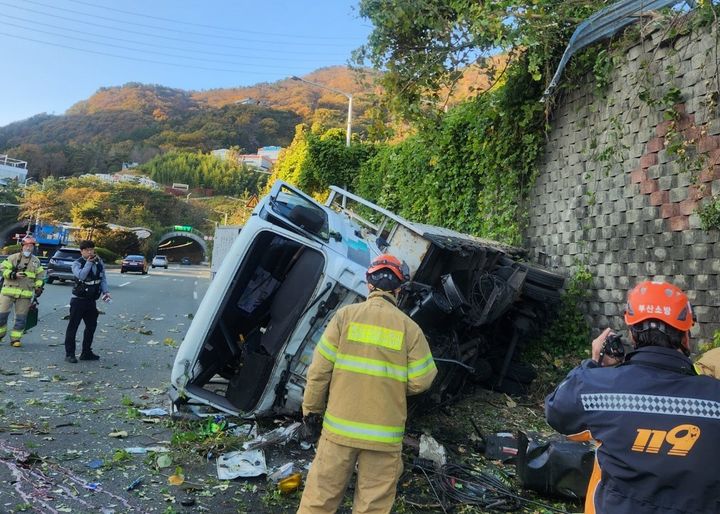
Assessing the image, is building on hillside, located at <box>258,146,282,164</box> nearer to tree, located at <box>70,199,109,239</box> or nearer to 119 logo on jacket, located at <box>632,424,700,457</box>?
tree, located at <box>70,199,109,239</box>

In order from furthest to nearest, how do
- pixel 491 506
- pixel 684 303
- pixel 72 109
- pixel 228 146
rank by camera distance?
pixel 72 109 < pixel 228 146 < pixel 491 506 < pixel 684 303

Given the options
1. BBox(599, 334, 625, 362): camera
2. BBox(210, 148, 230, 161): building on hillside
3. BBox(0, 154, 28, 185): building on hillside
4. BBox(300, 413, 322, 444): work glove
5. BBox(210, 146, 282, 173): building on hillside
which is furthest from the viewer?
BBox(210, 148, 230, 161): building on hillside

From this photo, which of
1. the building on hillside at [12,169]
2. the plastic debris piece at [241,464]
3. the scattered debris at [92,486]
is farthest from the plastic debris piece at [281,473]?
the building on hillside at [12,169]

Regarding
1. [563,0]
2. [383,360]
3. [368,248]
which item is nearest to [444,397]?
[368,248]

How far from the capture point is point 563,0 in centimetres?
640

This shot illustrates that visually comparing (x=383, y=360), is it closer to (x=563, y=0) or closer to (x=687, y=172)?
(x=687, y=172)

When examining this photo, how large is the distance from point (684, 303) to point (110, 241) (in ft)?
198

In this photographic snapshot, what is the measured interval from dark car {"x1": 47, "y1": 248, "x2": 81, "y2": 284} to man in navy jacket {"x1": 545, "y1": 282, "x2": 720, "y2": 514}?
1901 cm

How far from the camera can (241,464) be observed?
13.3 ft

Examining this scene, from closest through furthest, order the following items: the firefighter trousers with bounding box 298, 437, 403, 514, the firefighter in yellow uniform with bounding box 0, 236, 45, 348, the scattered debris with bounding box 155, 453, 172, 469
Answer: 1. the firefighter trousers with bounding box 298, 437, 403, 514
2. the scattered debris with bounding box 155, 453, 172, 469
3. the firefighter in yellow uniform with bounding box 0, 236, 45, 348

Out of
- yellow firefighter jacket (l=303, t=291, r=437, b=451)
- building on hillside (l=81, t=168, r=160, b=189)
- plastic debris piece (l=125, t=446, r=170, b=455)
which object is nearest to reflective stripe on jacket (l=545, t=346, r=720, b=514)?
yellow firefighter jacket (l=303, t=291, r=437, b=451)

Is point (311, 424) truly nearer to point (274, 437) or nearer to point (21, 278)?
point (274, 437)

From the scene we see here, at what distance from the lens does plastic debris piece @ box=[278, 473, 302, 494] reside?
3.72 metres

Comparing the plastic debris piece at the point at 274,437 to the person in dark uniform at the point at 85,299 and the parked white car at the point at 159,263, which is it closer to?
the person in dark uniform at the point at 85,299
